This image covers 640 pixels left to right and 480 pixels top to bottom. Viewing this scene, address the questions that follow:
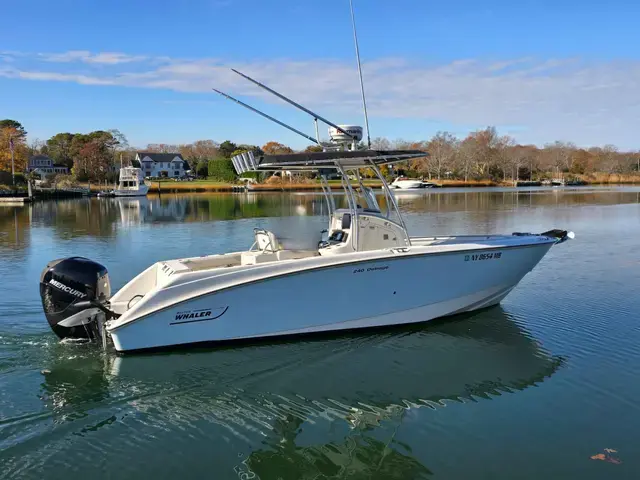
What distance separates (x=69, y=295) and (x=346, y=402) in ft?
14.3

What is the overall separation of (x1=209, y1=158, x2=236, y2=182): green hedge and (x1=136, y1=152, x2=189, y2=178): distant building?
15.9 meters

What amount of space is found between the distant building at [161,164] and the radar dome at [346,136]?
365ft

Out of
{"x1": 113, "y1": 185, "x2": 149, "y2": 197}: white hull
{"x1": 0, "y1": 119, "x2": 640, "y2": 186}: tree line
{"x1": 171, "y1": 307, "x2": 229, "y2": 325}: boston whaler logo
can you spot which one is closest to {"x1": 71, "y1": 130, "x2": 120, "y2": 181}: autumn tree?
{"x1": 0, "y1": 119, "x2": 640, "y2": 186}: tree line

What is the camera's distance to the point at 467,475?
5.33m

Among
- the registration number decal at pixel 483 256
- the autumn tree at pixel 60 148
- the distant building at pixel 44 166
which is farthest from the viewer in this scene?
the autumn tree at pixel 60 148

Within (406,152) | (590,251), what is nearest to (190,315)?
(406,152)

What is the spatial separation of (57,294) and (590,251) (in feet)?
53.9

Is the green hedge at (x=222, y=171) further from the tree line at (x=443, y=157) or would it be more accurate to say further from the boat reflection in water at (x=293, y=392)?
the boat reflection in water at (x=293, y=392)

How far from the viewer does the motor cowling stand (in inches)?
322

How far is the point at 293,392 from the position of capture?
7262 millimetres

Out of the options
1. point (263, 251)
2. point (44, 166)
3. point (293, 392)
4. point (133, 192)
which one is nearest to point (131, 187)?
point (133, 192)

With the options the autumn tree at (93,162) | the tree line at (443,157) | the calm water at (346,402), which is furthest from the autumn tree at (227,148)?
the calm water at (346,402)

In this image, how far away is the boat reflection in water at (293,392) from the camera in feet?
19.0

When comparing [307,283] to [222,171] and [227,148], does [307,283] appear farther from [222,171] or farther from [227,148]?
[227,148]
